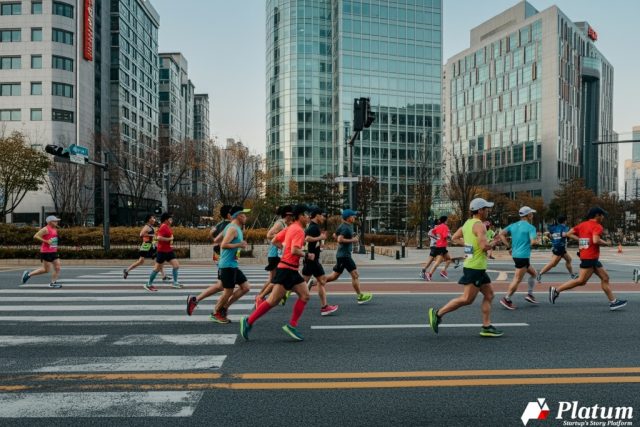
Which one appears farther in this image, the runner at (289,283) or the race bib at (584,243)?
the race bib at (584,243)

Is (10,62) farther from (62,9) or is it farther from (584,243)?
(584,243)

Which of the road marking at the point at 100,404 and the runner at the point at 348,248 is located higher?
the runner at the point at 348,248

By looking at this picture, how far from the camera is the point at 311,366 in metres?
5.33

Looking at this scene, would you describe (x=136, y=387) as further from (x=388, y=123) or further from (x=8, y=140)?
(x=388, y=123)

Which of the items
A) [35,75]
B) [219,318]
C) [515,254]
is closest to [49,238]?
[219,318]

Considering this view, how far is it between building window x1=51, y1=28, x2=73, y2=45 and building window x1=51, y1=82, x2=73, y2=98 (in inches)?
201

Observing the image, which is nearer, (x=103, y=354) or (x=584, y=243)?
(x=103, y=354)

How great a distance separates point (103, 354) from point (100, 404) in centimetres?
186

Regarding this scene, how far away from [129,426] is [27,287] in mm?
10486

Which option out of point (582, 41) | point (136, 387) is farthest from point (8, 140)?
point (582, 41)

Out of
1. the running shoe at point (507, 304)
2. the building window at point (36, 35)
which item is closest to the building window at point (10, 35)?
the building window at point (36, 35)

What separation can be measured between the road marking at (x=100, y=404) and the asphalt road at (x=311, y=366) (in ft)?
0.06

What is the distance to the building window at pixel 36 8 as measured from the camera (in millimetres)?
54269

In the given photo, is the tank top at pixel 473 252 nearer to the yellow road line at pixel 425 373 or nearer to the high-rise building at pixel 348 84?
the yellow road line at pixel 425 373
